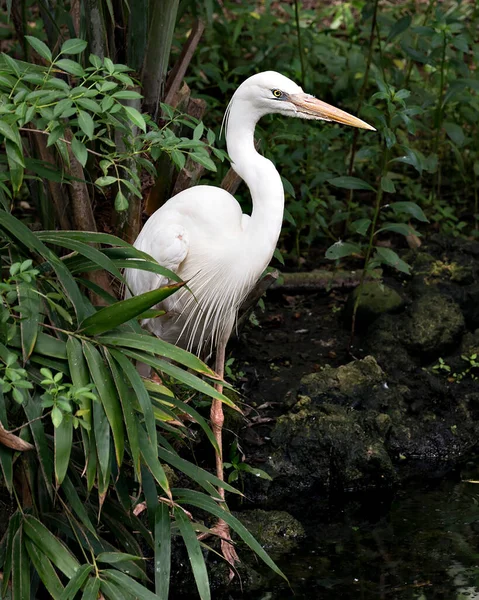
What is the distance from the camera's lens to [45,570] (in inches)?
105

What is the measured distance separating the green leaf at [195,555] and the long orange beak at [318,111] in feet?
5.22

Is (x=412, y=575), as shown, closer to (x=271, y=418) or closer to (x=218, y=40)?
(x=271, y=418)

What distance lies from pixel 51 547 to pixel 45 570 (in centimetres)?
6

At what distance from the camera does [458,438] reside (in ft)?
→ 14.6

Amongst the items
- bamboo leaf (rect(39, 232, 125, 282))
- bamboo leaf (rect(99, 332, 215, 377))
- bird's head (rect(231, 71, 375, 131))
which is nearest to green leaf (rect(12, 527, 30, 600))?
bamboo leaf (rect(99, 332, 215, 377))

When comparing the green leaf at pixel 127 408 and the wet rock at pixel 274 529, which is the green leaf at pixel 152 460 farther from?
the wet rock at pixel 274 529

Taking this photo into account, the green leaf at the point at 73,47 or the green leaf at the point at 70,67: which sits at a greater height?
the green leaf at the point at 73,47

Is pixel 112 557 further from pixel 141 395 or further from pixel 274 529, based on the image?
pixel 274 529

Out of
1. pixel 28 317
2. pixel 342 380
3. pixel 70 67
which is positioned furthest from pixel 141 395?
pixel 342 380

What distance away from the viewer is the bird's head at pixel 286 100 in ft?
12.0

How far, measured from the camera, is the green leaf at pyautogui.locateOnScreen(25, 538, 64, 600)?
103 inches

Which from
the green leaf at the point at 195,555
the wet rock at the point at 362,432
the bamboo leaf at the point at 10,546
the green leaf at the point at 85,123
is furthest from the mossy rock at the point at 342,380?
the green leaf at the point at 85,123

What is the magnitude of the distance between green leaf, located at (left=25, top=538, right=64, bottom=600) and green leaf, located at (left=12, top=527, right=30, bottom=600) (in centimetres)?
2

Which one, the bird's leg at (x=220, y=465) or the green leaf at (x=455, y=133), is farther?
the green leaf at (x=455, y=133)
